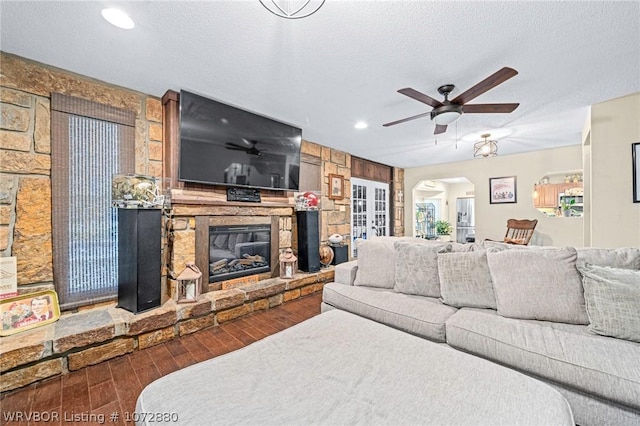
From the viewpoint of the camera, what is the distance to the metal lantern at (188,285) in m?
2.51

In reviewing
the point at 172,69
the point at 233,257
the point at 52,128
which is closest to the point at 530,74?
the point at 172,69

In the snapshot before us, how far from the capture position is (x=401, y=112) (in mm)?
3096

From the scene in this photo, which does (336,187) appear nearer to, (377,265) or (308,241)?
(308,241)

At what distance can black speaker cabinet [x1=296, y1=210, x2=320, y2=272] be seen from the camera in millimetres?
3729

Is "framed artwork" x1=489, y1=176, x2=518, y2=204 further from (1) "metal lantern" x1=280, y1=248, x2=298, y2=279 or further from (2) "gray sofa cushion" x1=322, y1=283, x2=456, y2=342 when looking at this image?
(1) "metal lantern" x1=280, y1=248, x2=298, y2=279

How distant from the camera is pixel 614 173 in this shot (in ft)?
8.75

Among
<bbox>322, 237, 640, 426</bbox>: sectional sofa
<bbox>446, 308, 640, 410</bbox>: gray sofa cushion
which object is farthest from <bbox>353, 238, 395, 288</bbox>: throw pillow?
<bbox>446, 308, 640, 410</bbox>: gray sofa cushion

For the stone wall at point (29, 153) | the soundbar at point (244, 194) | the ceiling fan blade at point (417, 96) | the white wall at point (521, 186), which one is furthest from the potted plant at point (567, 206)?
the stone wall at point (29, 153)

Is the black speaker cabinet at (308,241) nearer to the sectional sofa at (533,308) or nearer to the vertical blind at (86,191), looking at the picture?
the sectional sofa at (533,308)

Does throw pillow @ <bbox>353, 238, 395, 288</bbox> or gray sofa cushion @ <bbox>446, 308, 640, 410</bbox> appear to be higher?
throw pillow @ <bbox>353, 238, 395, 288</bbox>

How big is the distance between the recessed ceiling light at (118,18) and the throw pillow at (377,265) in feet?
7.79

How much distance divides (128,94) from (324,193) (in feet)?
9.59

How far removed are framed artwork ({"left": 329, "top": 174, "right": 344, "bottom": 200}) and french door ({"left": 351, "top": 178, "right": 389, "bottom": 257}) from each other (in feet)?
1.68

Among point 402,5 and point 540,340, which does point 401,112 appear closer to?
point 402,5
